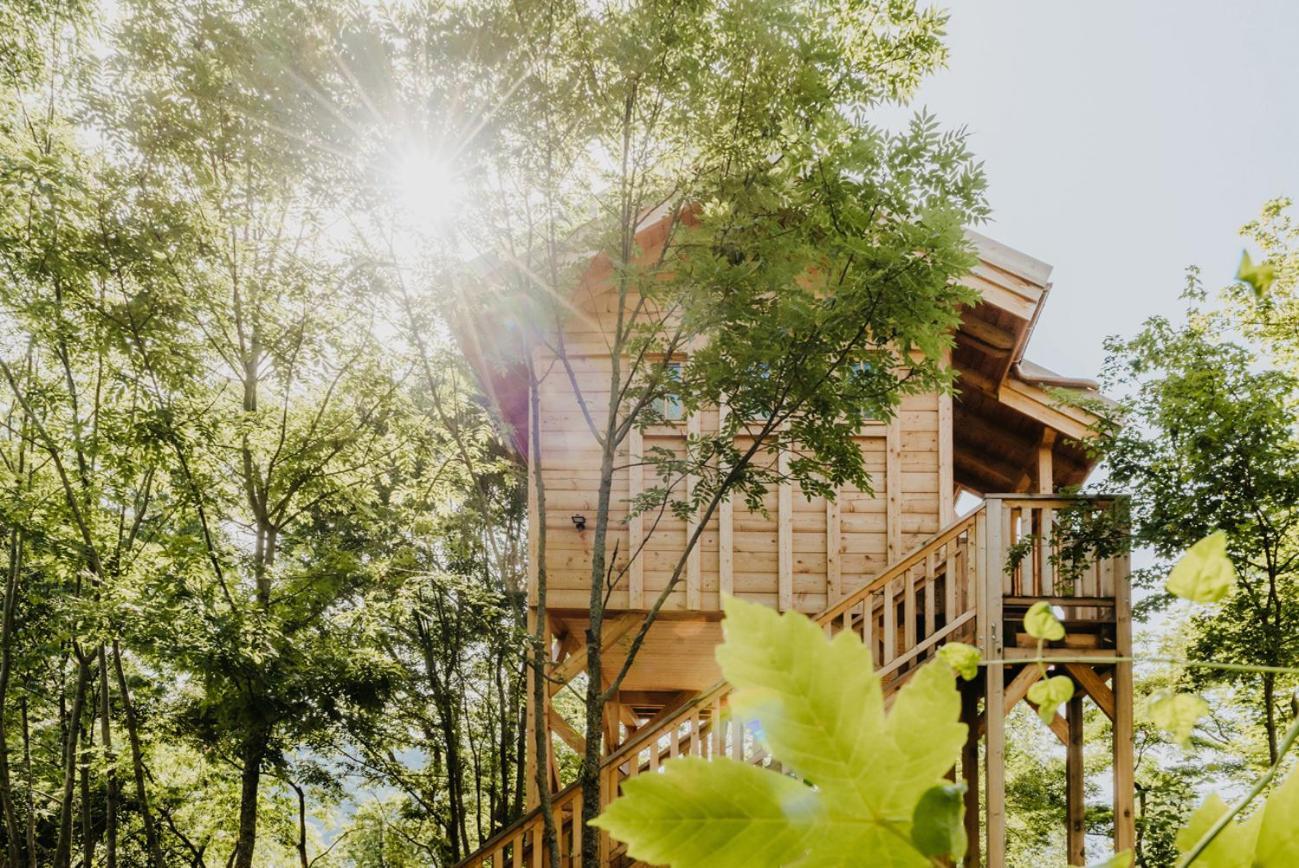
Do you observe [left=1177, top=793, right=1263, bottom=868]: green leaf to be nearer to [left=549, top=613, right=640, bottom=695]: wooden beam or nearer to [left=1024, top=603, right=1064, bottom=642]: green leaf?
[left=1024, top=603, right=1064, bottom=642]: green leaf

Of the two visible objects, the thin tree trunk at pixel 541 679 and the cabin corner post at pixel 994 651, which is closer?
the thin tree trunk at pixel 541 679

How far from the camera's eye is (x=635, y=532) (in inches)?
322

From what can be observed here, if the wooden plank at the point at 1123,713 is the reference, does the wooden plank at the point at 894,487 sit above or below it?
above

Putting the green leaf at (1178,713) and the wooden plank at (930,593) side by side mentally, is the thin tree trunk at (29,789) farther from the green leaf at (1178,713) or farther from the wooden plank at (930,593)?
the green leaf at (1178,713)

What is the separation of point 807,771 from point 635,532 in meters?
8.00

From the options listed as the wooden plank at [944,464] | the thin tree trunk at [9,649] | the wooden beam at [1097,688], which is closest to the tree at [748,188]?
the wooden plank at [944,464]

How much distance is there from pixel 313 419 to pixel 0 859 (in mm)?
8847

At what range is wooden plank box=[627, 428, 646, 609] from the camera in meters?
7.98

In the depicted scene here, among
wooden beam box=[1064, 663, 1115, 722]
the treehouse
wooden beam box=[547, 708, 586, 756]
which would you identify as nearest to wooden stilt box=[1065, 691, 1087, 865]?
the treehouse

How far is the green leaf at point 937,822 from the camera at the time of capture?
22 centimetres

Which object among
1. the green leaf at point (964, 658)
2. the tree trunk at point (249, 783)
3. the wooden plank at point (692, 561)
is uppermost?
the wooden plank at point (692, 561)

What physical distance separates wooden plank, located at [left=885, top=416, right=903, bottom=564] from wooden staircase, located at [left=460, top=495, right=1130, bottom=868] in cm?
60

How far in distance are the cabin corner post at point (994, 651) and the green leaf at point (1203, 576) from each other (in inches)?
256

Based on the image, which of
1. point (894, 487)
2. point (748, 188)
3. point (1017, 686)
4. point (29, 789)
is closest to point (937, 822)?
point (748, 188)
